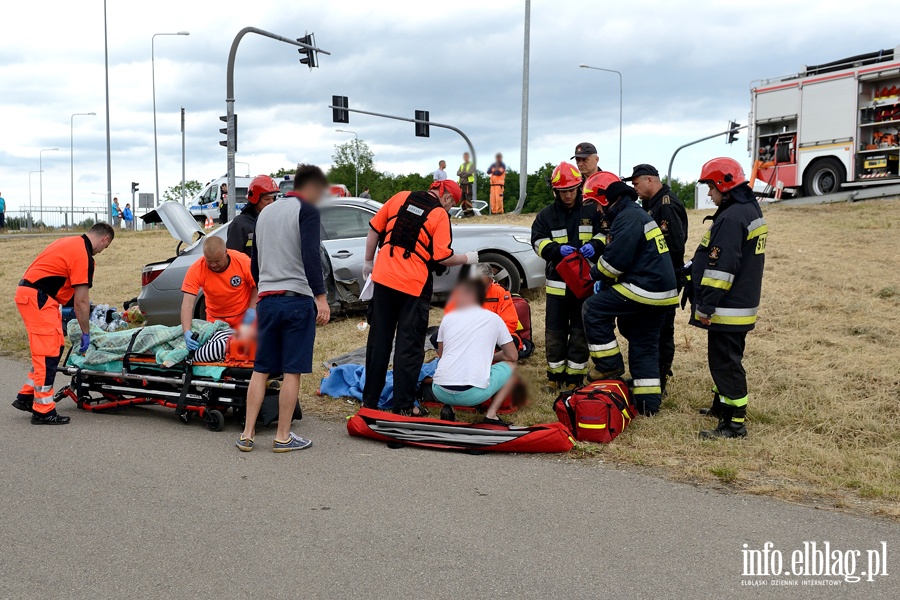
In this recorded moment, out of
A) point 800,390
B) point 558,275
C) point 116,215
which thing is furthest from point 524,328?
point 116,215

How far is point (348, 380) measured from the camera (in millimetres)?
7355

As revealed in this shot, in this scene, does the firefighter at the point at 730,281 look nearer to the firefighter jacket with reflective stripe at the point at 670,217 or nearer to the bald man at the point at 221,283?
the firefighter jacket with reflective stripe at the point at 670,217

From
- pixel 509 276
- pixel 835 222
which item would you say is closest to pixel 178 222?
pixel 509 276

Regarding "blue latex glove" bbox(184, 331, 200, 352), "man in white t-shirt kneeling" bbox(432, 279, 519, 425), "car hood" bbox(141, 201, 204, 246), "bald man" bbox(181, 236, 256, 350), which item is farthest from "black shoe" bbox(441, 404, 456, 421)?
"car hood" bbox(141, 201, 204, 246)

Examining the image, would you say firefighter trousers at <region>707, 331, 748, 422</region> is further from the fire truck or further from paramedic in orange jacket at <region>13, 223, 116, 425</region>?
the fire truck

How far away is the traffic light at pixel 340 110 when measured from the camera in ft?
78.1

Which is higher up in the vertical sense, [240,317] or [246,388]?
[240,317]

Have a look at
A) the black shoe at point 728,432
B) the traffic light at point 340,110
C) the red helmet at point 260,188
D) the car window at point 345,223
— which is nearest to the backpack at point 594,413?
the black shoe at point 728,432

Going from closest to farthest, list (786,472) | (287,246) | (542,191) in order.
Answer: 1. (786,472)
2. (287,246)
3. (542,191)

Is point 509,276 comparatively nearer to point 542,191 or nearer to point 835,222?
point 835,222

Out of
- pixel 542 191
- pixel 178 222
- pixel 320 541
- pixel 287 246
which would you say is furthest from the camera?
pixel 542 191

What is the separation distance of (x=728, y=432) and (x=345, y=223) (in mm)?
5938

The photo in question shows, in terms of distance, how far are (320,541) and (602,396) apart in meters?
2.53

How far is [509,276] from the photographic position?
33.9 feet
